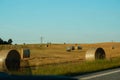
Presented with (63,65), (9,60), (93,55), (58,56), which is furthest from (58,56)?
(9,60)

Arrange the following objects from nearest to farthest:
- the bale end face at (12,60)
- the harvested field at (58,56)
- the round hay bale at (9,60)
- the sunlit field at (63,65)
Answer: the sunlit field at (63,65) → the round hay bale at (9,60) → the bale end face at (12,60) → the harvested field at (58,56)

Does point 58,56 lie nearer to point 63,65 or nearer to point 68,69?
point 63,65

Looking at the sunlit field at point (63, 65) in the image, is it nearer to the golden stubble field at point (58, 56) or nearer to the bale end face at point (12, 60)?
the golden stubble field at point (58, 56)

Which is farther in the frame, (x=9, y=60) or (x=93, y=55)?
(x=93, y=55)

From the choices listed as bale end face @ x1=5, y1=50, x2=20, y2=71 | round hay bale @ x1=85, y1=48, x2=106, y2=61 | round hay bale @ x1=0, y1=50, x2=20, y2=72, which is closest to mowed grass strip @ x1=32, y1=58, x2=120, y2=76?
round hay bale @ x1=0, y1=50, x2=20, y2=72

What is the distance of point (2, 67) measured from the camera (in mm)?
16078

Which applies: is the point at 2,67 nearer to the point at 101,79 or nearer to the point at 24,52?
the point at 101,79

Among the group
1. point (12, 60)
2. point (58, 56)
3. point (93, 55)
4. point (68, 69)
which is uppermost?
point (93, 55)

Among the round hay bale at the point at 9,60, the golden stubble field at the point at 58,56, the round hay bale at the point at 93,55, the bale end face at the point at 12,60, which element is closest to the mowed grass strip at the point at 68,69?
the round hay bale at the point at 9,60

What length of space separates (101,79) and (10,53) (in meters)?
9.01

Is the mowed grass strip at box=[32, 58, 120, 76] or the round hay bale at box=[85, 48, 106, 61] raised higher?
the round hay bale at box=[85, 48, 106, 61]

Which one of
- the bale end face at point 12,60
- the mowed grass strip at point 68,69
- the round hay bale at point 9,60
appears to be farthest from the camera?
the bale end face at point 12,60

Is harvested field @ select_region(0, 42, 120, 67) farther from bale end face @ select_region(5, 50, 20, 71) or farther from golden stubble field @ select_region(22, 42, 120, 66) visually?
bale end face @ select_region(5, 50, 20, 71)

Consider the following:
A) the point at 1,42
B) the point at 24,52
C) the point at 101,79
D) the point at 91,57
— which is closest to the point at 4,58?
the point at 91,57
